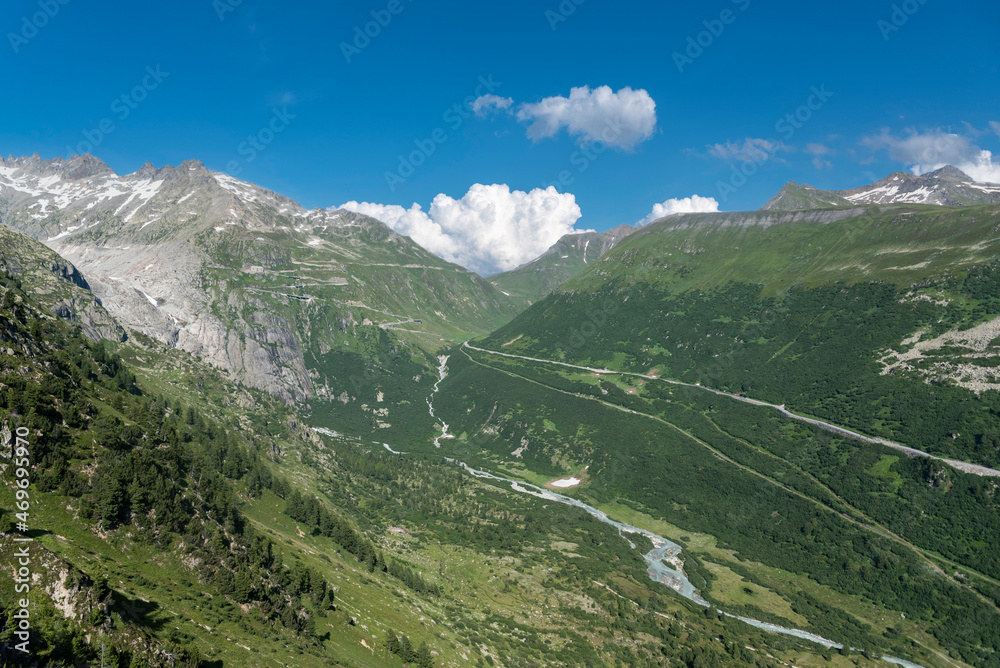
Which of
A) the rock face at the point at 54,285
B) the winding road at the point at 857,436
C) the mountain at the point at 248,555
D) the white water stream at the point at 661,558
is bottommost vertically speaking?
the white water stream at the point at 661,558

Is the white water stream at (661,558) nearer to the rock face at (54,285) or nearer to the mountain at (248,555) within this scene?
the mountain at (248,555)

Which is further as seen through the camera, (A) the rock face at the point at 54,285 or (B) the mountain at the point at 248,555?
(A) the rock face at the point at 54,285

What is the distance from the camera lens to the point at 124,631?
24109mm

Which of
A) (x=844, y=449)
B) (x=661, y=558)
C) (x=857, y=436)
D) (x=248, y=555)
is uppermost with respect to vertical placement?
(x=857, y=436)

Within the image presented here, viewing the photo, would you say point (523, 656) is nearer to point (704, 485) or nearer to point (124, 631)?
point (124, 631)

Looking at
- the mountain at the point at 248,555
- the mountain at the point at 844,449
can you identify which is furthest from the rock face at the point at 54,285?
the mountain at the point at 844,449

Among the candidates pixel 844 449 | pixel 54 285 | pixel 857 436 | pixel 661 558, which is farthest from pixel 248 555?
pixel 54 285

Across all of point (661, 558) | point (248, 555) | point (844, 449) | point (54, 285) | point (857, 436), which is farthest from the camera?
point (54, 285)

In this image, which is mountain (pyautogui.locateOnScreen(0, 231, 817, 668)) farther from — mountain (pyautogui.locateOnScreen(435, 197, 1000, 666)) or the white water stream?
mountain (pyautogui.locateOnScreen(435, 197, 1000, 666))

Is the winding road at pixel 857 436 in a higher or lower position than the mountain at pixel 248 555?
higher

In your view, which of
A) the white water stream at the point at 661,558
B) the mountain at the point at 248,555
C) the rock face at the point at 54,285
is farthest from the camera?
the rock face at the point at 54,285

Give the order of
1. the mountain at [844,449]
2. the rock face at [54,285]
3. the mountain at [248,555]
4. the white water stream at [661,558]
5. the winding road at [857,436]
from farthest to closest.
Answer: the rock face at [54,285], the winding road at [857,436], the mountain at [844,449], the white water stream at [661,558], the mountain at [248,555]

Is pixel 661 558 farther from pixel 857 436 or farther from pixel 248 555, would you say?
pixel 248 555

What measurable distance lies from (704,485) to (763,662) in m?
73.4
